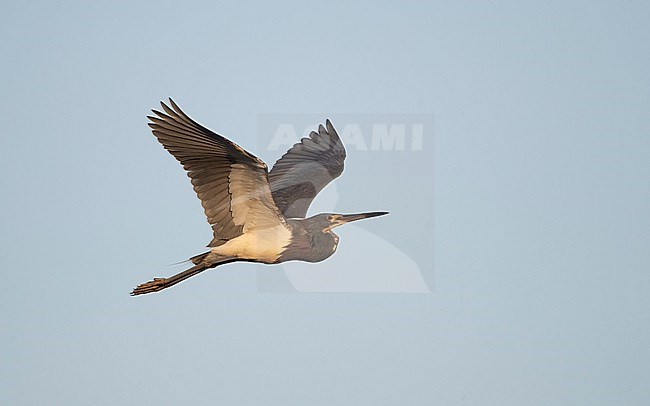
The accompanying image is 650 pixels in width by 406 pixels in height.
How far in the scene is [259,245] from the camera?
21.3 feet

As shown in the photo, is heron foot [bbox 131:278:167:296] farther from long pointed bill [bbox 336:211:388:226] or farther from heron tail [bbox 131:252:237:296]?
long pointed bill [bbox 336:211:388:226]

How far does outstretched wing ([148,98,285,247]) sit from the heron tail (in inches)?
5.1

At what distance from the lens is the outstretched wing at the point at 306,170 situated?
7.55 meters

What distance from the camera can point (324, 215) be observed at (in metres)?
6.90

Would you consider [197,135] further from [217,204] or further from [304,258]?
[304,258]

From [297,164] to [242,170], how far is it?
198cm

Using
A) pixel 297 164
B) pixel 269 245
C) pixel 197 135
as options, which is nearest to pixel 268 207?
pixel 269 245

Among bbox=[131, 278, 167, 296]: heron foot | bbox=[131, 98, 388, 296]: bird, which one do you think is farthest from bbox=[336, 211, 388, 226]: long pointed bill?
bbox=[131, 278, 167, 296]: heron foot

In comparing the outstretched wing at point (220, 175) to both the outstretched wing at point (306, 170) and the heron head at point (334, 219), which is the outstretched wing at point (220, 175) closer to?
the heron head at point (334, 219)

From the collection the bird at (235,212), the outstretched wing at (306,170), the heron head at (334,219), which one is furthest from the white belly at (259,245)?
the outstretched wing at (306,170)

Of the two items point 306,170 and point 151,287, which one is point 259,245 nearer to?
point 151,287

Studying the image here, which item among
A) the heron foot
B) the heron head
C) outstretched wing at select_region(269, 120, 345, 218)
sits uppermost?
outstretched wing at select_region(269, 120, 345, 218)

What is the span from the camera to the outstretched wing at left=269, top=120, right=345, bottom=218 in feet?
24.8

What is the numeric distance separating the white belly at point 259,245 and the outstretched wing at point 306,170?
77 cm
